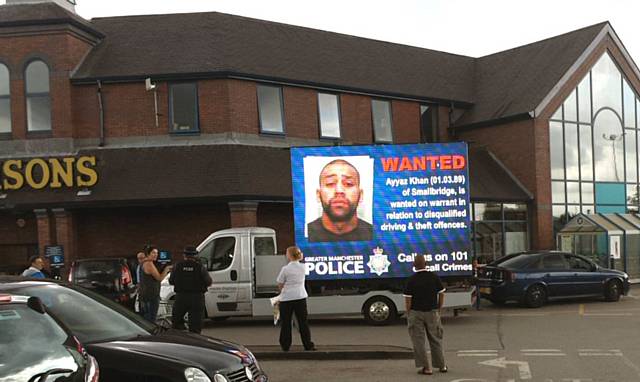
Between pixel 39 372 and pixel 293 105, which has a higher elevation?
pixel 293 105

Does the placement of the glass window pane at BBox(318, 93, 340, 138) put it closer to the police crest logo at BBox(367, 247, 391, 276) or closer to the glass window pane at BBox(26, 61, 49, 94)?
the glass window pane at BBox(26, 61, 49, 94)

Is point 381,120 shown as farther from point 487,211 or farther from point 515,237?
point 515,237

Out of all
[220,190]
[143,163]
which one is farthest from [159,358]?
[143,163]

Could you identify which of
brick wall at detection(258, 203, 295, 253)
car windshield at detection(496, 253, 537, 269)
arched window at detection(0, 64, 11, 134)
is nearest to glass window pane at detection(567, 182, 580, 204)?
car windshield at detection(496, 253, 537, 269)

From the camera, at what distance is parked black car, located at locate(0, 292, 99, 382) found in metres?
4.11

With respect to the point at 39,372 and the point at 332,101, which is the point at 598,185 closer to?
the point at 332,101

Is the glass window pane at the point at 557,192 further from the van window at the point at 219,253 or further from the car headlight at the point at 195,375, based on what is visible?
the car headlight at the point at 195,375

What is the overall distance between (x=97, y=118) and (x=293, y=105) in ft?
21.3

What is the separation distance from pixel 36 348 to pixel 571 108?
2683 cm

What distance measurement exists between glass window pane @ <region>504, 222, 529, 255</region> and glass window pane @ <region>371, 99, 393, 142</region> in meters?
5.68

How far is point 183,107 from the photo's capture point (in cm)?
2262

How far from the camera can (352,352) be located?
11094 mm

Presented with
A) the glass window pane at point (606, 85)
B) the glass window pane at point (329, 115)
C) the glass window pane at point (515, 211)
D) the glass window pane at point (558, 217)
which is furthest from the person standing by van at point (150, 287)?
the glass window pane at point (606, 85)

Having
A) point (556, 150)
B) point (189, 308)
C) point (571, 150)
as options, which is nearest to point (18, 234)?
point (189, 308)
